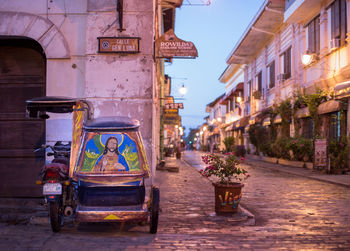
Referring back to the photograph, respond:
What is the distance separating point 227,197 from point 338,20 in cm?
1346

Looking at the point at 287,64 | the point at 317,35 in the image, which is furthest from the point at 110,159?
the point at 287,64

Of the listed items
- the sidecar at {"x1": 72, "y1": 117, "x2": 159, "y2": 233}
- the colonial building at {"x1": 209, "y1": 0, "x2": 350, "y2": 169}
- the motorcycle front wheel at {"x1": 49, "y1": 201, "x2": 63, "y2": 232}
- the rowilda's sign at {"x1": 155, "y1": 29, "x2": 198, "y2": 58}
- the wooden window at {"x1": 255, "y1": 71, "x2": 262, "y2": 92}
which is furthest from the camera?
the wooden window at {"x1": 255, "y1": 71, "x2": 262, "y2": 92}

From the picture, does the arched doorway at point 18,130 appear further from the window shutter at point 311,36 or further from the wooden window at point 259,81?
the wooden window at point 259,81

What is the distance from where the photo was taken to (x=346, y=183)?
476 inches

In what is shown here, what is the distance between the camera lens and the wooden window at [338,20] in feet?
54.6

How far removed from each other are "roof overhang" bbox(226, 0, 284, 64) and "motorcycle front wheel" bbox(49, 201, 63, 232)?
20218 millimetres

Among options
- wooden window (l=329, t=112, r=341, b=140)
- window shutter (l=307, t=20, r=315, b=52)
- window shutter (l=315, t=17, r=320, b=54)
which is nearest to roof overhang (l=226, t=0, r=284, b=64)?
window shutter (l=307, t=20, r=315, b=52)

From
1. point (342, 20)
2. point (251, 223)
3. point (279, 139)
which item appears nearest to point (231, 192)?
point (251, 223)

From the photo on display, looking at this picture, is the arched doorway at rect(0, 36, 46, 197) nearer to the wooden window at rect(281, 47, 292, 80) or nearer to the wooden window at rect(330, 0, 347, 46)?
the wooden window at rect(330, 0, 347, 46)

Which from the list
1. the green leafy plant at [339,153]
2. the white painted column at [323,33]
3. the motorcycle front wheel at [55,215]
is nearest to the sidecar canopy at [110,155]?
the motorcycle front wheel at [55,215]

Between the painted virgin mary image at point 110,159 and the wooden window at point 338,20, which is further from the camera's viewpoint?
the wooden window at point 338,20

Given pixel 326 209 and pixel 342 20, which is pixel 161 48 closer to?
pixel 326 209

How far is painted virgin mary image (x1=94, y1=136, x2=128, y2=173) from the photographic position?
5621mm

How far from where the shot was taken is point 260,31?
2650 centimetres
